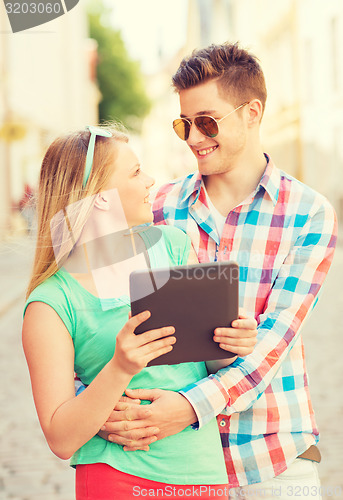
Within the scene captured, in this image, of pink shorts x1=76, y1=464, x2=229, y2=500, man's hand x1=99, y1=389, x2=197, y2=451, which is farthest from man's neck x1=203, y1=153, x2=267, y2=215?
pink shorts x1=76, y1=464, x2=229, y2=500

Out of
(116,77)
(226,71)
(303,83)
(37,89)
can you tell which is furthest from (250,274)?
(116,77)

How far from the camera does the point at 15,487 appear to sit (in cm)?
415

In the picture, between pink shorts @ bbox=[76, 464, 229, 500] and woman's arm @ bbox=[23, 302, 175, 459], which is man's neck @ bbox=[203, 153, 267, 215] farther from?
pink shorts @ bbox=[76, 464, 229, 500]

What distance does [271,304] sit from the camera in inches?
82.3

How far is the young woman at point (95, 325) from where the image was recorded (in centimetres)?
176

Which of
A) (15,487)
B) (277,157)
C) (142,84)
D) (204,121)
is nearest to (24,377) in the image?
(15,487)

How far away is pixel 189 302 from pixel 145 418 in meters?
0.33

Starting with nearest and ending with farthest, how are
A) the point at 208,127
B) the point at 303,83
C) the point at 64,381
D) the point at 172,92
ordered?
the point at 64,381 < the point at 208,127 < the point at 172,92 < the point at 303,83

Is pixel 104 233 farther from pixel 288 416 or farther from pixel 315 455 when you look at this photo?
pixel 315 455

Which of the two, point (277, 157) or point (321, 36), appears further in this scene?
point (277, 157)

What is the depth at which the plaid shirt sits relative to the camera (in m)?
2.01

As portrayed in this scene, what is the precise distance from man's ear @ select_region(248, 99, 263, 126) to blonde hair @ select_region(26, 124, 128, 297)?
71 centimetres

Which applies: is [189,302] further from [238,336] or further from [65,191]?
[65,191]

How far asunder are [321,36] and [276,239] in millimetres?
Answer: 21448
